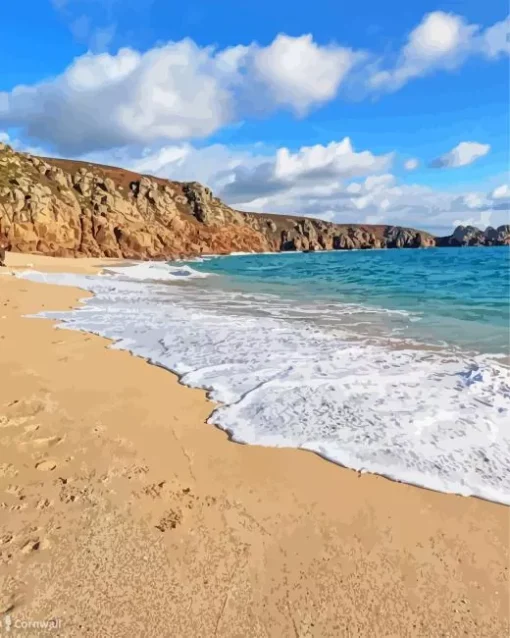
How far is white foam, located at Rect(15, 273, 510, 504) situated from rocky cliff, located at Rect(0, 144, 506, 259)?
5232cm

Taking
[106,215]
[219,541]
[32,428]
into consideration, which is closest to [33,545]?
[219,541]

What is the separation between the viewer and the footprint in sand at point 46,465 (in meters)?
4.12

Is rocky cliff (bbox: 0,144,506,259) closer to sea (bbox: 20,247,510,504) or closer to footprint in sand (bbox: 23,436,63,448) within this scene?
sea (bbox: 20,247,510,504)

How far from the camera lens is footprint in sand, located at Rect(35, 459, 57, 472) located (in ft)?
13.5

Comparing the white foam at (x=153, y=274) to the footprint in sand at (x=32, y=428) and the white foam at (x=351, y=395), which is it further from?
the footprint in sand at (x=32, y=428)

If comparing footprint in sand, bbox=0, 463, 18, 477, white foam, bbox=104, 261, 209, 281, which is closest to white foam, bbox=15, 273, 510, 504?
footprint in sand, bbox=0, 463, 18, 477

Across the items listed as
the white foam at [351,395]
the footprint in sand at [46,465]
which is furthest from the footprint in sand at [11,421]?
the white foam at [351,395]

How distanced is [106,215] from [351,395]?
245 feet

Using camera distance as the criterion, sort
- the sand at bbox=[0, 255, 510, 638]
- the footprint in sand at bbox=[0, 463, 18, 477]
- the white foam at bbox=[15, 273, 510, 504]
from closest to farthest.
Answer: the sand at bbox=[0, 255, 510, 638] → the footprint in sand at bbox=[0, 463, 18, 477] → the white foam at bbox=[15, 273, 510, 504]

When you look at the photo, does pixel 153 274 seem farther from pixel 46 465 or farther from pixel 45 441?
pixel 46 465

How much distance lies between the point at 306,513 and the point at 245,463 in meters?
0.95

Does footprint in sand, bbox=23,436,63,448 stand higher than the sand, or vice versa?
footprint in sand, bbox=23,436,63,448

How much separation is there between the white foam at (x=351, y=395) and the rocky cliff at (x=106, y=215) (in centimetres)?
5232

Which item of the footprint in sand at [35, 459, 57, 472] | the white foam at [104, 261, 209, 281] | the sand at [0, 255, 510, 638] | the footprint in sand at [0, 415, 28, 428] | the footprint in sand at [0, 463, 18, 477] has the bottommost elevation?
the white foam at [104, 261, 209, 281]
